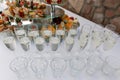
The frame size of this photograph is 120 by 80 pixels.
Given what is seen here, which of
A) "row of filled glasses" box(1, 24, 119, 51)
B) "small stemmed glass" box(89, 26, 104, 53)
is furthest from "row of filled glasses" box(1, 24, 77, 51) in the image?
"small stemmed glass" box(89, 26, 104, 53)

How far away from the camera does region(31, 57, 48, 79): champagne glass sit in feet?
2.87

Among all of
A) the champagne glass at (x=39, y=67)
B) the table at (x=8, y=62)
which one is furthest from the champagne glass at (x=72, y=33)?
the champagne glass at (x=39, y=67)

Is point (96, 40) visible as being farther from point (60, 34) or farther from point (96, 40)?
point (60, 34)

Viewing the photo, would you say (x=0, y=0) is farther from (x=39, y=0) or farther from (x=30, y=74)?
(x=30, y=74)

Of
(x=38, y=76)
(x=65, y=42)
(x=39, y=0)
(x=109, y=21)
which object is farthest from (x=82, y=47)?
(x=39, y=0)

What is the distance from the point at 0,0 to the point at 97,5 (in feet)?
4.11

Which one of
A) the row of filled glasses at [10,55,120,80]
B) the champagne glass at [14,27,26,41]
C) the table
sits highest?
the champagne glass at [14,27,26,41]

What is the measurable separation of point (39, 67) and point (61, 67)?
4.6 inches

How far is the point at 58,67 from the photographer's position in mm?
878

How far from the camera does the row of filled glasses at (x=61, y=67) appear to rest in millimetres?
886

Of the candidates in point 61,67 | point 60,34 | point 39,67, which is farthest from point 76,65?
point 60,34

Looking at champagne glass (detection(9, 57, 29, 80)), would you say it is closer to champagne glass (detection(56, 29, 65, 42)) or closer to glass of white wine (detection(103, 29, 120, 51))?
champagne glass (detection(56, 29, 65, 42))

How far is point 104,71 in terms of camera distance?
0.96 metres

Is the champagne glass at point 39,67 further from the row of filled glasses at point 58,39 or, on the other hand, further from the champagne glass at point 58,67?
the row of filled glasses at point 58,39
